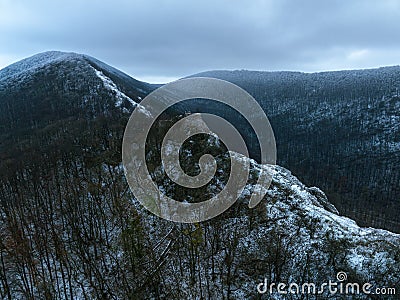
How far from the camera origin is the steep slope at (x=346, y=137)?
74.6 metres

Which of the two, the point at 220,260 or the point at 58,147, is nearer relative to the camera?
the point at 220,260

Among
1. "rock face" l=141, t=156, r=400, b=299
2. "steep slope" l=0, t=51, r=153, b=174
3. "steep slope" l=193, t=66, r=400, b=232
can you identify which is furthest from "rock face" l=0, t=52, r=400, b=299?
"steep slope" l=193, t=66, r=400, b=232

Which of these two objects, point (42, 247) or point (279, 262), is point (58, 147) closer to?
point (42, 247)

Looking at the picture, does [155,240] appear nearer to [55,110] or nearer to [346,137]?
[55,110]

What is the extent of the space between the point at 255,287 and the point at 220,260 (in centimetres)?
317

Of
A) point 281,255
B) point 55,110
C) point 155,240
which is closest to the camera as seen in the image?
point 281,255

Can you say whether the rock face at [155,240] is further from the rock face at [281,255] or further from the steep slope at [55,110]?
the steep slope at [55,110]

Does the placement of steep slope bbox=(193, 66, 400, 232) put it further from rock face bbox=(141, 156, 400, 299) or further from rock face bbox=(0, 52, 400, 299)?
rock face bbox=(0, 52, 400, 299)

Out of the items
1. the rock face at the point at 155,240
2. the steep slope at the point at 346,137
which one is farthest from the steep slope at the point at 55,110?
the steep slope at the point at 346,137

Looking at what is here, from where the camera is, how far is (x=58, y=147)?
37.0m

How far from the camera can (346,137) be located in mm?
115375

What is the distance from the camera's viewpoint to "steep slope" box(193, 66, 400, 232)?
74.6 m

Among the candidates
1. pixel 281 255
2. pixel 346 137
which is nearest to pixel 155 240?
pixel 281 255

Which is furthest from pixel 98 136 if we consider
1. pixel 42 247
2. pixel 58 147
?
pixel 42 247
